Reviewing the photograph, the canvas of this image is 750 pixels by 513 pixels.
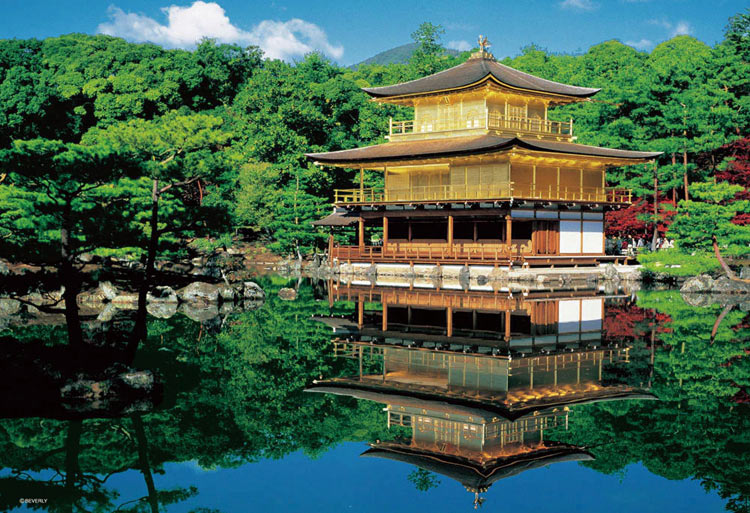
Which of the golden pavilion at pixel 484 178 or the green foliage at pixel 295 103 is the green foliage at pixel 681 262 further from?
the green foliage at pixel 295 103

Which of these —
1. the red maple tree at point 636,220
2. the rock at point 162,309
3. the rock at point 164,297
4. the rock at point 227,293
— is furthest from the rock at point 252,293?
the red maple tree at point 636,220

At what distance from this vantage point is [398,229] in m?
45.8

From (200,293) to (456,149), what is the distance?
Result: 17087mm

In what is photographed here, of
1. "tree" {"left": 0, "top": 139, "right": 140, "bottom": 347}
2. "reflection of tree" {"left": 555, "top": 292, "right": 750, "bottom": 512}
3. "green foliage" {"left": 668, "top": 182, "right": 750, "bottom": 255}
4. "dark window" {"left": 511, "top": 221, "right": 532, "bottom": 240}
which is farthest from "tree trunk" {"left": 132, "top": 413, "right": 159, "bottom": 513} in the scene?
"dark window" {"left": 511, "top": 221, "right": 532, "bottom": 240}

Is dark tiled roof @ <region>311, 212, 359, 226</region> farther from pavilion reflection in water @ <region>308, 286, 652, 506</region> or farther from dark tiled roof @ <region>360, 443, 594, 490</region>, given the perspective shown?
dark tiled roof @ <region>360, 443, 594, 490</region>

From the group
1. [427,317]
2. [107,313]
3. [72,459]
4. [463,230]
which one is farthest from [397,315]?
[463,230]

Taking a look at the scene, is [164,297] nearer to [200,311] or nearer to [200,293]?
[200,293]

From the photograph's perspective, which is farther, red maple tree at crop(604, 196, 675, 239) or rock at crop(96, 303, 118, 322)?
red maple tree at crop(604, 196, 675, 239)

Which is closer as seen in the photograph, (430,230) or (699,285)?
(699,285)

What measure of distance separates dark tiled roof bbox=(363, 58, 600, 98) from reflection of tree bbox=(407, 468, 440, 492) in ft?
113

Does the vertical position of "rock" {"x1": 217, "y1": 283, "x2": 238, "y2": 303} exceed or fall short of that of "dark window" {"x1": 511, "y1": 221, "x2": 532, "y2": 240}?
it falls short

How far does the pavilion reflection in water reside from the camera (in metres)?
9.62

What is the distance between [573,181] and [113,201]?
32303 millimetres

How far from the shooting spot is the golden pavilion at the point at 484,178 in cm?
3897
